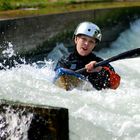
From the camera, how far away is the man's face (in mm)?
6777

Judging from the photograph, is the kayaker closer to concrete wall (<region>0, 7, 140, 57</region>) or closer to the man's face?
the man's face

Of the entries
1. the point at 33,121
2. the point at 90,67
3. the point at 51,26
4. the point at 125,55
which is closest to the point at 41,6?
the point at 51,26

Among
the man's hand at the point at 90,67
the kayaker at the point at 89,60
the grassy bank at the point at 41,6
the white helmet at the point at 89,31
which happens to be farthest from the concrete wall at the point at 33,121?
the grassy bank at the point at 41,6

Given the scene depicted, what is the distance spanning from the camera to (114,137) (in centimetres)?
511

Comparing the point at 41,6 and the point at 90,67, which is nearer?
the point at 90,67

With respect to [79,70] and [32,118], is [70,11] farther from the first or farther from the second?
[32,118]

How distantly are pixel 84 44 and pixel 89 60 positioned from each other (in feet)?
0.87

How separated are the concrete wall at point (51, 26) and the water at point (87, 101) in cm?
184

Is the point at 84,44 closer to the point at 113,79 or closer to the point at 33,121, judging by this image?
the point at 113,79

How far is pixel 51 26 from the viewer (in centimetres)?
1119

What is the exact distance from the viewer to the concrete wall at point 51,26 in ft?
33.6

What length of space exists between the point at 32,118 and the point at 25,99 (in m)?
1.49

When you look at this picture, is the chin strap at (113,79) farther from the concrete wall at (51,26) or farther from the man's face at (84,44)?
the concrete wall at (51,26)

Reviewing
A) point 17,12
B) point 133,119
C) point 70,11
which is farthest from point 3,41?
point 133,119
